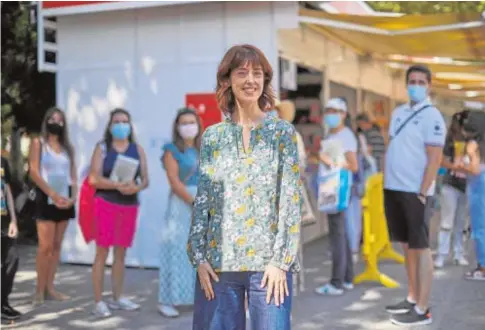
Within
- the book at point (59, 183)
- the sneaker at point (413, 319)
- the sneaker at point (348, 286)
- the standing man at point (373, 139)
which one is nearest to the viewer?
the sneaker at point (413, 319)

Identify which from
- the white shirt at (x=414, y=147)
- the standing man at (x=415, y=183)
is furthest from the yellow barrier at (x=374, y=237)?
the white shirt at (x=414, y=147)

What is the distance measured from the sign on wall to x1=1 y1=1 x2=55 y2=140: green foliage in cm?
356

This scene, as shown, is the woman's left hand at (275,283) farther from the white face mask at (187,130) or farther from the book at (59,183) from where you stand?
the book at (59,183)

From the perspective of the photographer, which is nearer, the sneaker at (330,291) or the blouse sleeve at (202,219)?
the blouse sleeve at (202,219)

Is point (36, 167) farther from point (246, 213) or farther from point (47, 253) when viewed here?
point (246, 213)

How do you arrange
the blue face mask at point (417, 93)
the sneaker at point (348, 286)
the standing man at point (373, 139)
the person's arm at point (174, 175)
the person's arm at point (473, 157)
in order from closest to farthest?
the blue face mask at point (417, 93), the person's arm at point (174, 175), the sneaker at point (348, 286), the person's arm at point (473, 157), the standing man at point (373, 139)

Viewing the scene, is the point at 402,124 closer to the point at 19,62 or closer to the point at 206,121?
the point at 206,121

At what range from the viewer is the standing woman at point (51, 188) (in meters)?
6.65

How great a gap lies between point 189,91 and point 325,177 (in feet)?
7.89

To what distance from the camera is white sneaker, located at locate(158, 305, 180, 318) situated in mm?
6160

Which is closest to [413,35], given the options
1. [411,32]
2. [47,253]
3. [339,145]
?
[411,32]

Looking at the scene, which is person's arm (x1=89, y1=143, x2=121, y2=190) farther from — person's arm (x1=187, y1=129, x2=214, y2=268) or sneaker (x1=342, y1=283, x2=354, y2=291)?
person's arm (x1=187, y1=129, x2=214, y2=268)

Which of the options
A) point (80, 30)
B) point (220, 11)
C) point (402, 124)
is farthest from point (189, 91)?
point (402, 124)

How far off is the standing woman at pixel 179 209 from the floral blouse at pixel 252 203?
308cm
